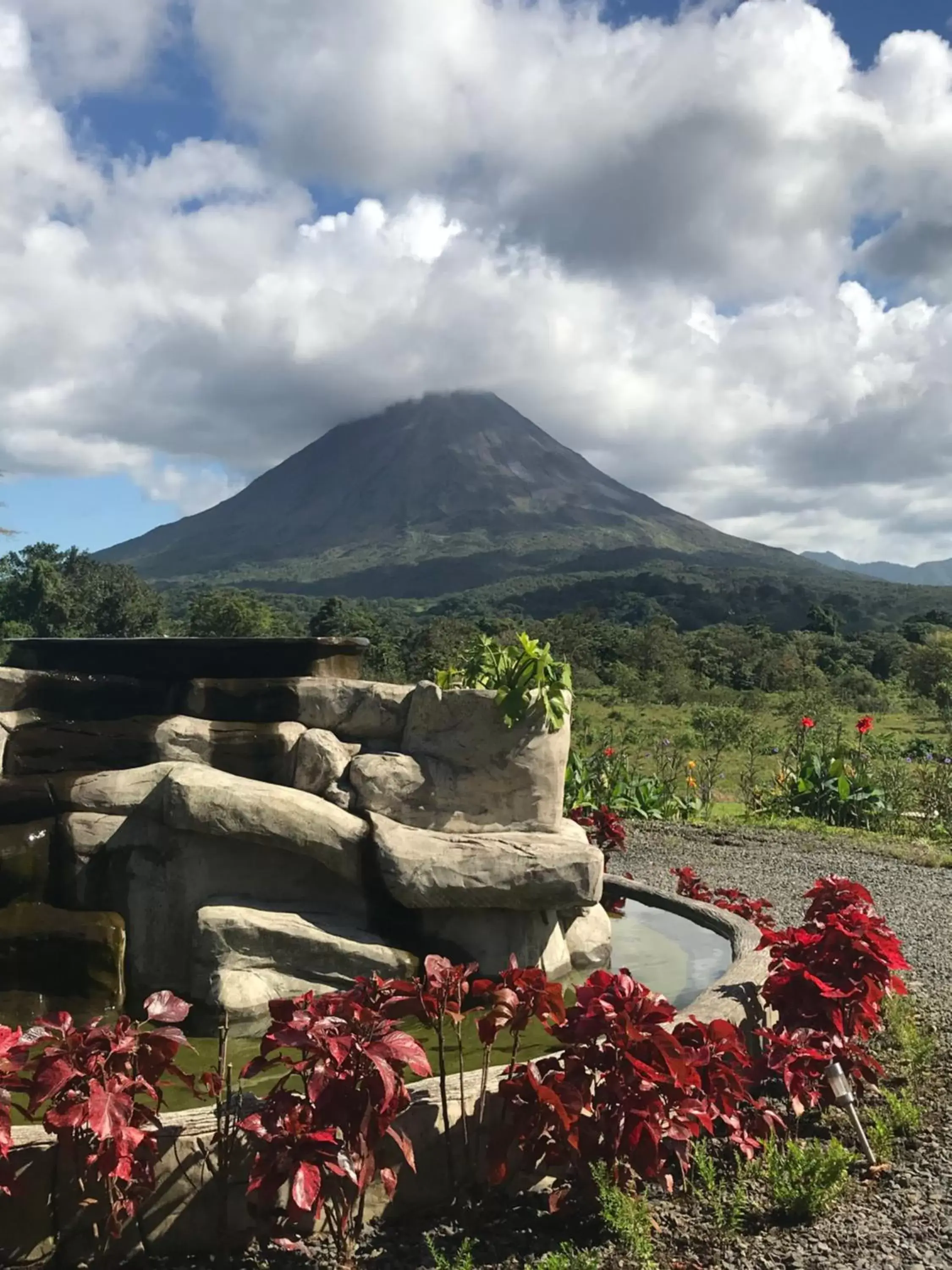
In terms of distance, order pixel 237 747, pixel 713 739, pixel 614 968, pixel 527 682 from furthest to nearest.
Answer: pixel 713 739 < pixel 614 968 < pixel 237 747 < pixel 527 682

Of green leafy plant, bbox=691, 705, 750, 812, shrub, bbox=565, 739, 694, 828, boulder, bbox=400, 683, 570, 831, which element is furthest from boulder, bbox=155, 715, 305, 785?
green leafy plant, bbox=691, 705, 750, 812

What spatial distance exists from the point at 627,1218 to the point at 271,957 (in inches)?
107

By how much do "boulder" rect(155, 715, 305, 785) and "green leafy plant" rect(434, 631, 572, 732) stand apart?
123 cm

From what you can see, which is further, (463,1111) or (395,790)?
(395,790)

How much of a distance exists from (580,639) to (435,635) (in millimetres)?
7205

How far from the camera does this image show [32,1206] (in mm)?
3387

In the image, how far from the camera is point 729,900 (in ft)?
24.9

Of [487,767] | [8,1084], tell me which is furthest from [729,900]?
[8,1084]

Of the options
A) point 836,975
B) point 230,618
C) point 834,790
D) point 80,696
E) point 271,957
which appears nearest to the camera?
point 836,975

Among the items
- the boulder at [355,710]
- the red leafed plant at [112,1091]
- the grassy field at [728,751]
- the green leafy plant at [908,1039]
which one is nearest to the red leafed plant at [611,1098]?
the red leafed plant at [112,1091]

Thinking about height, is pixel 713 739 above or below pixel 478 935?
below

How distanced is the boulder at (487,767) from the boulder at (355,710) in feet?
1.18

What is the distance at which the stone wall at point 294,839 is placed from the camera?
5.68 m

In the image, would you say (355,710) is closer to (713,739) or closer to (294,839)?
(294,839)
